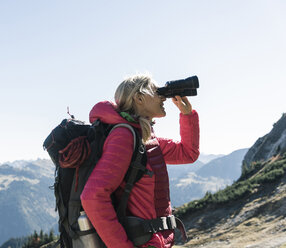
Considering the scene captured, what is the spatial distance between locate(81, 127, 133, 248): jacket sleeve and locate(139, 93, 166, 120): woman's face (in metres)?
0.45

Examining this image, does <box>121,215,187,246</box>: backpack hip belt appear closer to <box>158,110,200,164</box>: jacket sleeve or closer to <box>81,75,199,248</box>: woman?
<box>81,75,199,248</box>: woman

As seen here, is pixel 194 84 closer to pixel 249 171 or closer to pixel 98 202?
A: pixel 98 202

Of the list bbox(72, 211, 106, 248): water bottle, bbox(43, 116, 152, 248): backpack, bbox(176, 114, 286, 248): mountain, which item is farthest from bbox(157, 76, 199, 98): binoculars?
bbox(176, 114, 286, 248): mountain

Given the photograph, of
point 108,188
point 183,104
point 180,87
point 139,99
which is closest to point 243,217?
point 183,104

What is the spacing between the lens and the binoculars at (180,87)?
2.83 metres

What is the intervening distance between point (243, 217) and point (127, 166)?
13609mm

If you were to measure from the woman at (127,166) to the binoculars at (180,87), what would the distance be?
69 mm

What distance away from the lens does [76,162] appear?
2473 mm

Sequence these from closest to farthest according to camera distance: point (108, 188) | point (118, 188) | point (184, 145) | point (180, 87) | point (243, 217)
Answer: point (108, 188) → point (118, 188) → point (180, 87) → point (184, 145) → point (243, 217)

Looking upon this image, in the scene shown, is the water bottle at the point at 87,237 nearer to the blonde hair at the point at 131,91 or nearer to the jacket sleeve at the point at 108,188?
the jacket sleeve at the point at 108,188

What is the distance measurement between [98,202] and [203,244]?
11.9 meters

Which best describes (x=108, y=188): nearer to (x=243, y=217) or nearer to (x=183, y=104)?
(x=183, y=104)

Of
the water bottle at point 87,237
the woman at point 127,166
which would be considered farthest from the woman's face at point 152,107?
the water bottle at point 87,237

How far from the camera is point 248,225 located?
43.9 feet
